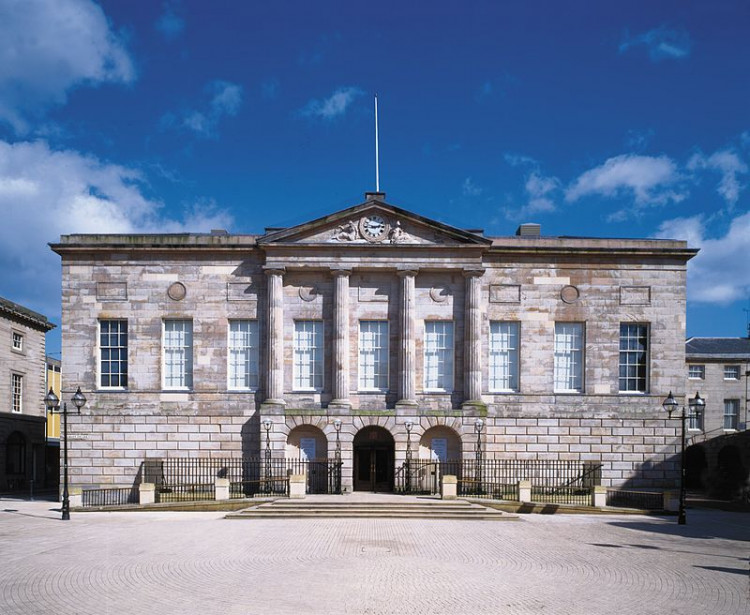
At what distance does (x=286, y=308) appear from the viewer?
32156 mm

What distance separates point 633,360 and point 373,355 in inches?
485

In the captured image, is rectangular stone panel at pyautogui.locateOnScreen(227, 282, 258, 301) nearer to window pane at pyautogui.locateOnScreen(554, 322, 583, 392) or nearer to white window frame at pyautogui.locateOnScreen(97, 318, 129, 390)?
white window frame at pyautogui.locateOnScreen(97, 318, 129, 390)

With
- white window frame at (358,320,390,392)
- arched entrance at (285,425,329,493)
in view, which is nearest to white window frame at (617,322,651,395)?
white window frame at (358,320,390,392)

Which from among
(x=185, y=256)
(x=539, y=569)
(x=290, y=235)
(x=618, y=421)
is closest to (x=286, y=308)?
(x=290, y=235)

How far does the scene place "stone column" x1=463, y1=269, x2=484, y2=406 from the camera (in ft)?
103

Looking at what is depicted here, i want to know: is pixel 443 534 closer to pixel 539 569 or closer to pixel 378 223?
pixel 539 569

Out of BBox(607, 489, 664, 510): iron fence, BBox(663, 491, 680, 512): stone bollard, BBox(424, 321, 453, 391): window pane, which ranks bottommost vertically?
BBox(607, 489, 664, 510): iron fence

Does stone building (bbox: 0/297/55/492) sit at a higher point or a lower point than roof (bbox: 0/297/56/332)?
lower

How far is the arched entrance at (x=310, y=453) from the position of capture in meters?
30.8

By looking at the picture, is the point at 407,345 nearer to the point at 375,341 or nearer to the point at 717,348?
the point at 375,341

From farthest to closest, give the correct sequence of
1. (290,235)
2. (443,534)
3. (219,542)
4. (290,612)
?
(290,235) → (443,534) → (219,542) → (290,612)

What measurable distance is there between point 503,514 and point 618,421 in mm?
10181

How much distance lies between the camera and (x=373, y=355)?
32.2m

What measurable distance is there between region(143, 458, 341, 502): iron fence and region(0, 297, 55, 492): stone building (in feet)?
40.3
